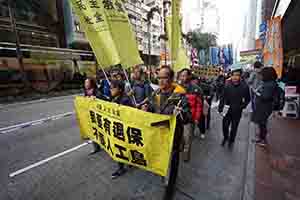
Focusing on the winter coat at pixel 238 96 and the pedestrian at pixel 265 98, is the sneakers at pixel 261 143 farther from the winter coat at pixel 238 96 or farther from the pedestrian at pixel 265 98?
the winter coat at pixel 238 96

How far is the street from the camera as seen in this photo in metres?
2.53

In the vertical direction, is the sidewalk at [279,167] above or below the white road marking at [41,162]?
below

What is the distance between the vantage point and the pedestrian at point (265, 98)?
374cm

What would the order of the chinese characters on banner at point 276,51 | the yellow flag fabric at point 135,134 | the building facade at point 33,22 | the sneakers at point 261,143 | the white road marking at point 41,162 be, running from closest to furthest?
the yellow flag fabric at point 135,134 → the white road marking at point 41,162 → the sneakers at point 261,143 → the chinese characters on banner at point 276,51 → the building facade at point 33,22

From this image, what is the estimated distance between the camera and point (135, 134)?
2279 millimetres

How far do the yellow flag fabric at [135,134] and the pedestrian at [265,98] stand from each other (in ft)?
9.44

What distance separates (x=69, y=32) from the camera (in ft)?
67.6

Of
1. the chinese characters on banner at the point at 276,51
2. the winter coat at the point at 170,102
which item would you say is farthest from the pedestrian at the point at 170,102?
the chinese characters on banner at the point at 276,51

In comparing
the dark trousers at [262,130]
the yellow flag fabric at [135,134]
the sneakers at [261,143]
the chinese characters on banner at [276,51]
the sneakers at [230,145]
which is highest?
the chinese characters on banner at [276,51]

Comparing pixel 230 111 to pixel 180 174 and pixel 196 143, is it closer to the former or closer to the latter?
pixel 196 143

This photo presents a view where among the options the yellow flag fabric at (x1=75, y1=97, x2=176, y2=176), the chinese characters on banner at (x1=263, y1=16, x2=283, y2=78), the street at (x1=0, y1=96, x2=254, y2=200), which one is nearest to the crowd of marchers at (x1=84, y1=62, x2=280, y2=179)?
the street at (x1=0, y1=96, x2=254, y2=200)

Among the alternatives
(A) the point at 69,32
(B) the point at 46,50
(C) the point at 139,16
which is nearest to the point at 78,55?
(B) the point at 46,50

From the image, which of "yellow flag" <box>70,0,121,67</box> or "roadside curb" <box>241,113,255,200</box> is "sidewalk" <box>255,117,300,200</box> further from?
"yellow flag" <box>70,0,121,67</box>

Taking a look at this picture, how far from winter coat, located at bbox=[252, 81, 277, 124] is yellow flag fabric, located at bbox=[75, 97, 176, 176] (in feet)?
9.41
